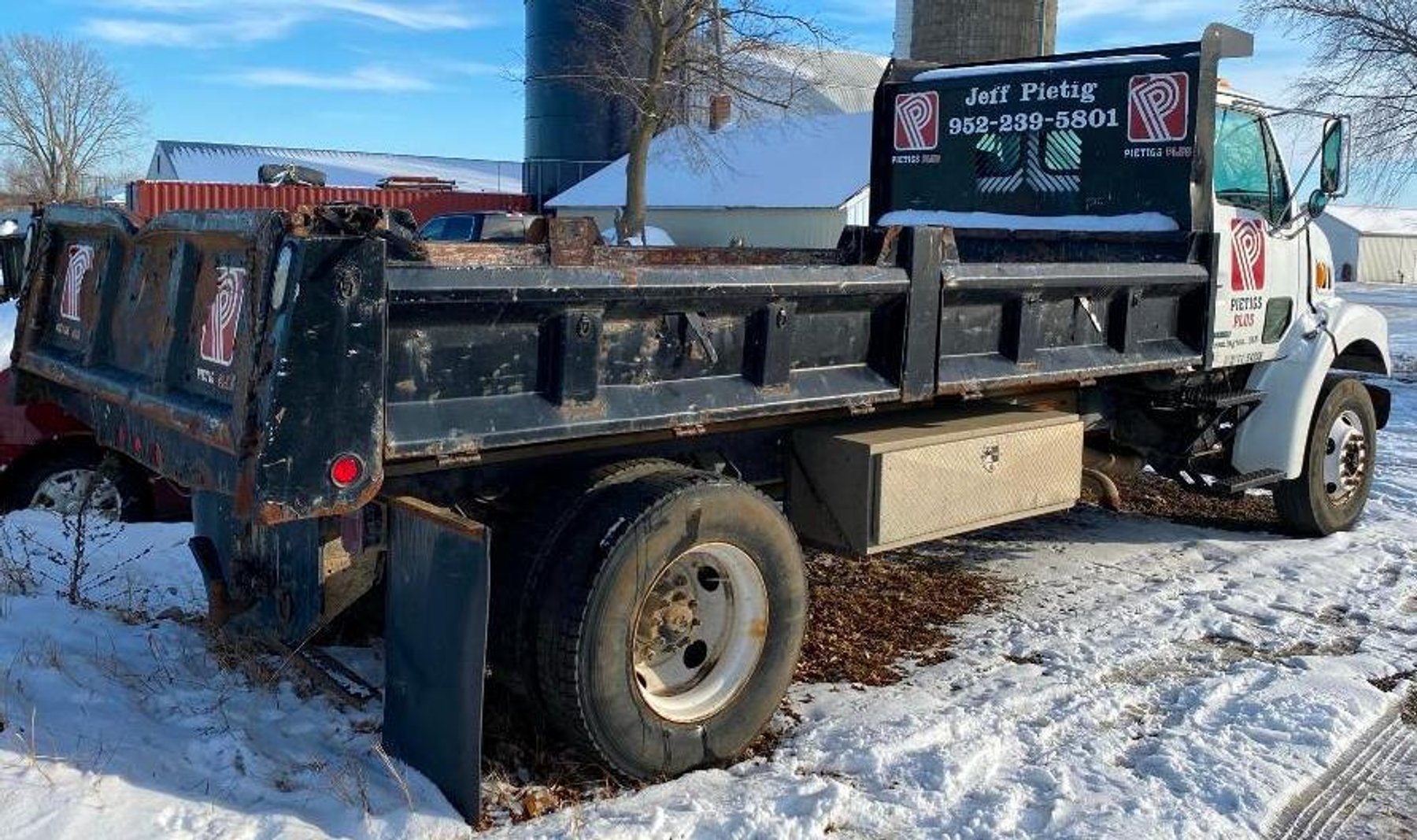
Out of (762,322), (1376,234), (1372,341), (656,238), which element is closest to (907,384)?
(762,322)

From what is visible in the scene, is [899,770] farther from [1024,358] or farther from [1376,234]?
[1376,234]

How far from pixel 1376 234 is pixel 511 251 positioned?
65.6 meters

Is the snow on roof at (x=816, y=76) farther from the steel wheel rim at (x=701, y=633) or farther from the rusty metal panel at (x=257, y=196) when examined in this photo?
the steel wheel rim at (x=701, y=633)

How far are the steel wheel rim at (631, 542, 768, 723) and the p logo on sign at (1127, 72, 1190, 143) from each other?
388 centimetres

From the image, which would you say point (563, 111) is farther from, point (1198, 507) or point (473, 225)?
point (1198, 507)

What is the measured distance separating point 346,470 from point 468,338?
19.9 inches

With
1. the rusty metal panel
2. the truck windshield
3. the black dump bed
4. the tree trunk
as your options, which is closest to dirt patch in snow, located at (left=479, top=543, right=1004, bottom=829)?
the black dump bed

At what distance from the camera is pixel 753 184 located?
34.8m

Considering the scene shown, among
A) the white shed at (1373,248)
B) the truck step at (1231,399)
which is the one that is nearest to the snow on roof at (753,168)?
the truck step at (1231,399)

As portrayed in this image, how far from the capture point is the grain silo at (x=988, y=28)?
19.9 meters

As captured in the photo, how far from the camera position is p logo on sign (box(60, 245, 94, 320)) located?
193 inches

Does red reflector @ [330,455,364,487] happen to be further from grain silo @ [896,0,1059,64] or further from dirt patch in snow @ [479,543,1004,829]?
grain silo @ [896,0,1059,64]

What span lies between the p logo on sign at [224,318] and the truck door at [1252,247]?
4.80 m

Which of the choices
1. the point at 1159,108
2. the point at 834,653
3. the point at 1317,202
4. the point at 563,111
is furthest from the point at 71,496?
the point at 563,111
